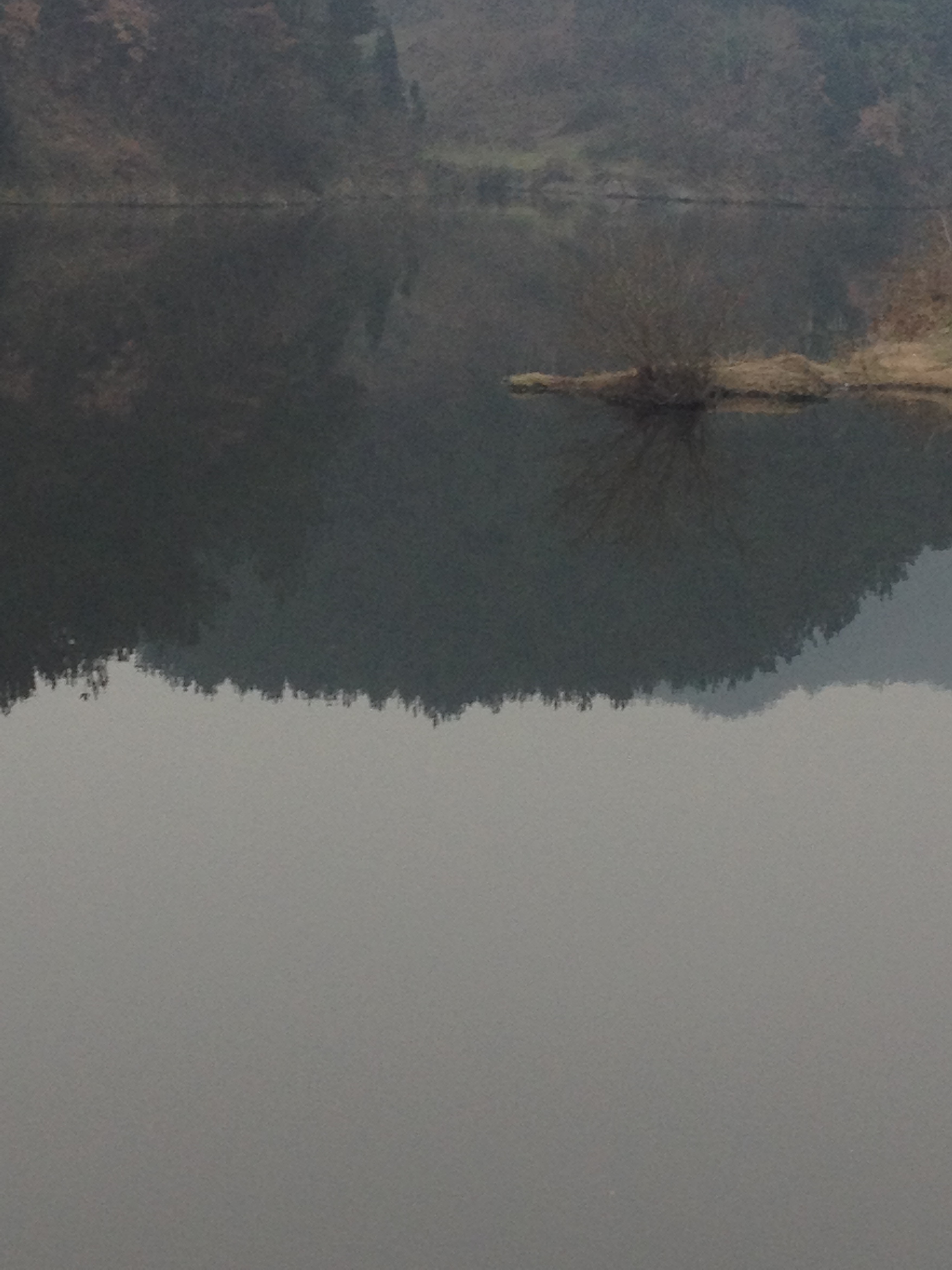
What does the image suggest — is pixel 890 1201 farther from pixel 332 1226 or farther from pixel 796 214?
pixel 796 214

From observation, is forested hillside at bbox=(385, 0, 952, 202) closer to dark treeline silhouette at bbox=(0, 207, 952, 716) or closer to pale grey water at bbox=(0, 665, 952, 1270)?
dark treeline silhouette at bbox=(0, 207, 952, 716)

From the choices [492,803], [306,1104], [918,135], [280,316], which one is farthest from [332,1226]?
[918,135]

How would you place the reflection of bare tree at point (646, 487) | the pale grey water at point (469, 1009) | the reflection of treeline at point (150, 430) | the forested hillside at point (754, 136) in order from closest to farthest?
the pale grey water at point (469, 1009) < the reflection of treeline at point (150, 430) < the reflection of bare tree at point (646, 487) < the forested hillside at point (754, 136)

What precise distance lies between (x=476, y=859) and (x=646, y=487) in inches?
657

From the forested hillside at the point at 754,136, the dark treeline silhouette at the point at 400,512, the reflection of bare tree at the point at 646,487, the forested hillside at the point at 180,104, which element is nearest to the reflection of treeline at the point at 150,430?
the dark treeline silhouette at the point at 400,512

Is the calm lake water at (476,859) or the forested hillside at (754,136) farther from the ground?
the forested hillside at (754,136)

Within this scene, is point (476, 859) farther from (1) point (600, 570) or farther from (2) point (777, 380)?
(2) point (777, 380)

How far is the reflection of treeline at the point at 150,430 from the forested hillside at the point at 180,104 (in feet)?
115

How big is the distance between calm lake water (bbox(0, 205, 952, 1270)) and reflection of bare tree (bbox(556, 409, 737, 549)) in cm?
14

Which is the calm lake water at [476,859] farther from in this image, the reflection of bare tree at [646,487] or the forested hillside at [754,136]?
the forested hillside at [754,136]

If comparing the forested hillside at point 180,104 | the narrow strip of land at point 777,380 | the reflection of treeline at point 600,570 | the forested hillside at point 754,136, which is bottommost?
the reflection of treeline at point 600,570

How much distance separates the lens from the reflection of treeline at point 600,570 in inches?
871

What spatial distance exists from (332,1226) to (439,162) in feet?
487

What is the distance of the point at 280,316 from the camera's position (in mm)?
56938
